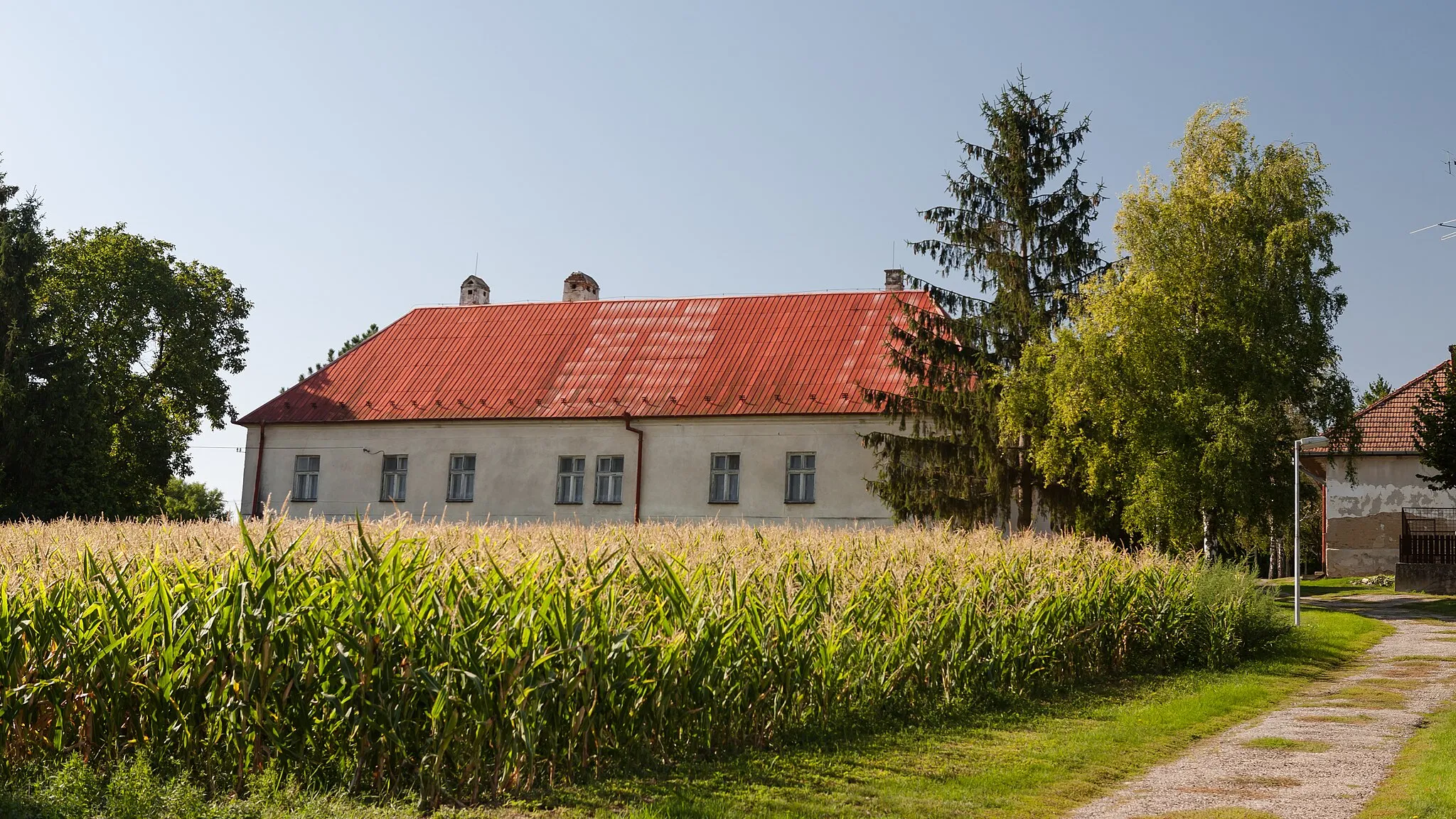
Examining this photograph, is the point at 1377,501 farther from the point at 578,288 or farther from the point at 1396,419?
the point at 578,288

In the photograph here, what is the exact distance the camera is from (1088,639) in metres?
15.6

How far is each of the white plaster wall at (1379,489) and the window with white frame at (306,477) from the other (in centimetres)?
3218

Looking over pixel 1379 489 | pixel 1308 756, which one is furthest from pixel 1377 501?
pixel 1308 756

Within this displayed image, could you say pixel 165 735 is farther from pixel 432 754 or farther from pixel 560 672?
pixel 560 672

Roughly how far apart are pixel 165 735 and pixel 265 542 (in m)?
1.33

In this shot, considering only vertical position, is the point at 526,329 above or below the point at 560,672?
above

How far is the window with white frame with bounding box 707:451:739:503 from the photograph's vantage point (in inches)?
1329

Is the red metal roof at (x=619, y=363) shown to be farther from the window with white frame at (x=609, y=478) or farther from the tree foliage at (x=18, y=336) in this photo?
the tree foliage at (x=18, y=336)

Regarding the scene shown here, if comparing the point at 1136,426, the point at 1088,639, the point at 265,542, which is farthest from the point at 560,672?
the point at 1136,426

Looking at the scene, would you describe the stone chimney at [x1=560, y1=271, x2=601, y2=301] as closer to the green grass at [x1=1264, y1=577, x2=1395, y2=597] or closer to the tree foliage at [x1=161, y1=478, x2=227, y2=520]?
the green grass at [x1=1264, y1=577, x2=1395, y2=597]

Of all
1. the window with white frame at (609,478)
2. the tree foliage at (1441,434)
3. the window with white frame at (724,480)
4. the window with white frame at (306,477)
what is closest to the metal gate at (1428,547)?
the tree foliage at (1441,434)

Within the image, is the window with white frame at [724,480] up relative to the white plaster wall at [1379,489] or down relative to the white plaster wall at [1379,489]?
down

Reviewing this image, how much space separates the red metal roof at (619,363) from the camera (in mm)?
34500

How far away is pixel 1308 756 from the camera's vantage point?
1080 cm
